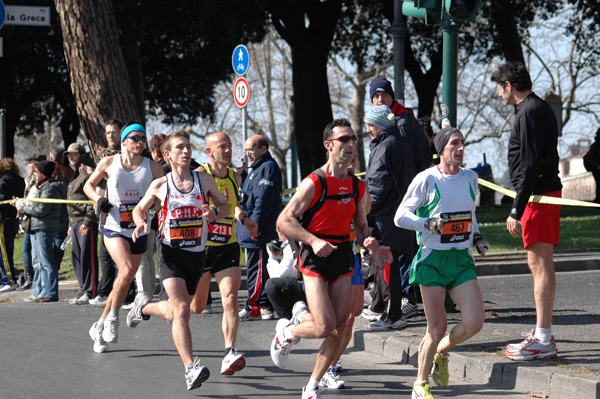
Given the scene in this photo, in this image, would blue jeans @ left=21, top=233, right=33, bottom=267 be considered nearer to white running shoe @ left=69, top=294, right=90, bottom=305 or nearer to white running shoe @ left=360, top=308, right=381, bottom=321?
white running shoe @ left=69, top=294, right=90, bottom=305

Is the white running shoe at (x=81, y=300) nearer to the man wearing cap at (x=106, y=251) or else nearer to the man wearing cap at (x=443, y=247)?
the man wearing cap at (x=106, y=251)

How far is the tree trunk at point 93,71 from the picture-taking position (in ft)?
43.1

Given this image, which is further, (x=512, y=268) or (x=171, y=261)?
(x=512, y=268)

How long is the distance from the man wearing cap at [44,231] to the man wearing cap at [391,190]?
4851mm

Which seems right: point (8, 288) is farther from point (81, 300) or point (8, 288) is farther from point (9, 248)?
point (81, 300)

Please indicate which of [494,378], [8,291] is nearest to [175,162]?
[494,378]

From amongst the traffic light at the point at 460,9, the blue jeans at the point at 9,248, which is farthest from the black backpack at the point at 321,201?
the blue jeans at the point at 9,248

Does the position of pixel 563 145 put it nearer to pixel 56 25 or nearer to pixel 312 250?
pixel 56 25

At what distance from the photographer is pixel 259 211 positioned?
30.3ft

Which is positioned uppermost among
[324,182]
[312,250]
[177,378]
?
[324,182]

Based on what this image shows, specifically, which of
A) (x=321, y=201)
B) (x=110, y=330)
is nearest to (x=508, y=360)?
(x=321, y=201)

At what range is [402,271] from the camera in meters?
8.68

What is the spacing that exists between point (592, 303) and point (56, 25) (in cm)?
2009

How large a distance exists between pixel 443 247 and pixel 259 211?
3704mm
